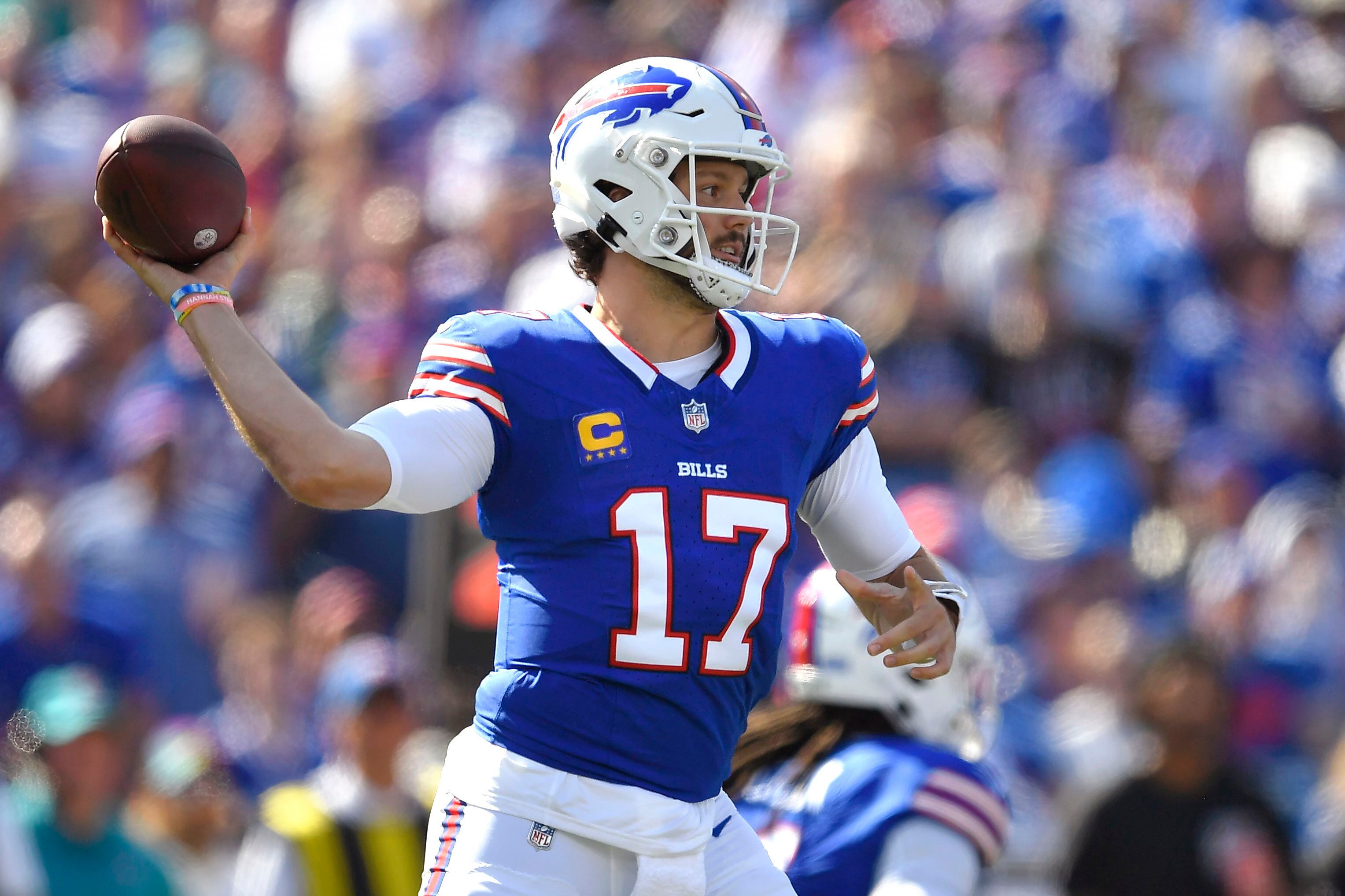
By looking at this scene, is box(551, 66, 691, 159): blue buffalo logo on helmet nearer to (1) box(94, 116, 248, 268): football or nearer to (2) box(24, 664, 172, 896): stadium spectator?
(1) box(94, 116, 248, 268): football

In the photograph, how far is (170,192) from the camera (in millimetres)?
2836

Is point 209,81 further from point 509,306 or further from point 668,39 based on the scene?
point 509,306

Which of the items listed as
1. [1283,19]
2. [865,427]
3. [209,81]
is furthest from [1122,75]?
[865,427]

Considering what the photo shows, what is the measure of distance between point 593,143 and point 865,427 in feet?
2.46

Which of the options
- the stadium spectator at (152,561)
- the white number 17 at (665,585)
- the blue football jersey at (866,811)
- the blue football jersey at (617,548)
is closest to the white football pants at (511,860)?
the blue football jersey at (617,548)

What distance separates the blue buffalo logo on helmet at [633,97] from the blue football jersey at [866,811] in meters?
1.48

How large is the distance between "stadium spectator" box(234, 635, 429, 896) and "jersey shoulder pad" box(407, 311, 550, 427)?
2768 millimetres

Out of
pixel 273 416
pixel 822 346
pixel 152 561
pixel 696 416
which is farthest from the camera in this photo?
pixel 152 561

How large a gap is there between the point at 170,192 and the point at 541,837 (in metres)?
1.19

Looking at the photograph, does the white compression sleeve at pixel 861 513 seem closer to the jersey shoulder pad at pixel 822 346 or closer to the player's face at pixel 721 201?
the jersey shoulder pad at pixel 822 346

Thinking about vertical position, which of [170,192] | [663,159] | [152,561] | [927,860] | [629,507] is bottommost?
[152,561]

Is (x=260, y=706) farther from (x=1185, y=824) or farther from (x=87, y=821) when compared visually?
(x=1185, y=824)

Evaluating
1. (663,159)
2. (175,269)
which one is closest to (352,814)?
(663,159)

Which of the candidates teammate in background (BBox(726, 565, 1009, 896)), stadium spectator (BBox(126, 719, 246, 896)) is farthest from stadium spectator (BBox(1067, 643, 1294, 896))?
stadium spectator (BBox(126, 719, 246, 896))
